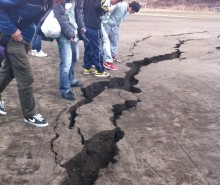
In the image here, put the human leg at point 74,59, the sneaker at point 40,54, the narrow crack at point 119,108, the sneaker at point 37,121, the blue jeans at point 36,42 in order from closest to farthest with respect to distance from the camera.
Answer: the sneaker at point 37,121
the narrow crack at point 119,108
the human leg at point 74,59
the blue jeans at point 36,42
the sneaker at point 40,54

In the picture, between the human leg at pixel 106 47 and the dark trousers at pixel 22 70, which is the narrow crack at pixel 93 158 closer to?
the dark trousers at pixel 22 70

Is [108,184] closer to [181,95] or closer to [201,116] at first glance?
[201,116]

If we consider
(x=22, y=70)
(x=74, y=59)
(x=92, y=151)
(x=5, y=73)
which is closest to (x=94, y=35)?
(x=74, y=59)

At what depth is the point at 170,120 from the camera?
461cm

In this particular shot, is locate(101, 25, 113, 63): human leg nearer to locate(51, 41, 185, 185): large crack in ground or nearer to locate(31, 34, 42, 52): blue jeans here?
locate(51, 41, 185, 185): large crack in ground

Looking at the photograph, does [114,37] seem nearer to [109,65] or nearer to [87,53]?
[109,65]

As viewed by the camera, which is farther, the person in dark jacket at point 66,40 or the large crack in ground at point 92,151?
the person in dark jacket at point 66,40

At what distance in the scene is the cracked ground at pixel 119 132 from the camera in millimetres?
3271

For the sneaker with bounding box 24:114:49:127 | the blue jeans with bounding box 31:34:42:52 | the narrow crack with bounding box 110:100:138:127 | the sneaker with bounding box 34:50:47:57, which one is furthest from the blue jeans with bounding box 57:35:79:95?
the sneaker with bounding box 34:50:47:57

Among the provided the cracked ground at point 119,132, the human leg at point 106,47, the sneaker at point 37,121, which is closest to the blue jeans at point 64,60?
the cracked ground at point 119,132

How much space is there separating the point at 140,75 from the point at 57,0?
118 inches

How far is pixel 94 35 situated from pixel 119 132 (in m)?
2.46

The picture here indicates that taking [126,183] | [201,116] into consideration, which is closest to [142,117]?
[201,116]

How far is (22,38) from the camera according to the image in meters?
3.96
